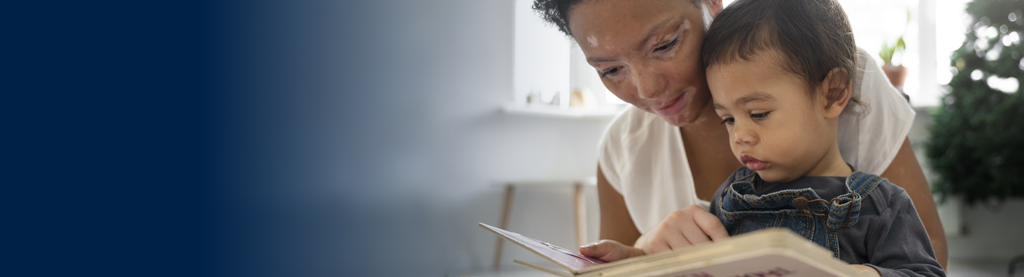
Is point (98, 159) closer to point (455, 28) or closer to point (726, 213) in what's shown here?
point (726, 213)

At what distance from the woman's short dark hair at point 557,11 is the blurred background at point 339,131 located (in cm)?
10

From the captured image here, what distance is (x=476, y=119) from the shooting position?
11.1ft

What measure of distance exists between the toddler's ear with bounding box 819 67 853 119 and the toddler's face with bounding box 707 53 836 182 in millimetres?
14

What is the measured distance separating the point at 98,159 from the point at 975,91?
11.8 ft

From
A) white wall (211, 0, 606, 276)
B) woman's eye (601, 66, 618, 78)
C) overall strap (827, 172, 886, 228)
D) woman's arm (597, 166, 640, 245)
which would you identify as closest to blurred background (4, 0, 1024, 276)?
white wall (211, 0, 606, 276)

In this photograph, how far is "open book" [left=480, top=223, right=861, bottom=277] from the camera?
40 centimetres

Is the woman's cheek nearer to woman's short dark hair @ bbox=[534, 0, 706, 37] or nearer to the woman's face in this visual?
the woman's face

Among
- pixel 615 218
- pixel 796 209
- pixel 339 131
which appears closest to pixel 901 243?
pixel 796 209

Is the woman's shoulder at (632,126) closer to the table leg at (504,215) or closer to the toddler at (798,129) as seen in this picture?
the toddler at (798,129)

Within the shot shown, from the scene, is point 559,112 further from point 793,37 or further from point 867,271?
point 867,271

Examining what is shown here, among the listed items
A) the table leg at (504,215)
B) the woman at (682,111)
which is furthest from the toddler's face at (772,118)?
the table leg at (504,215)

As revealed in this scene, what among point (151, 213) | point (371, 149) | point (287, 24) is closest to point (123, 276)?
point (151, 213)

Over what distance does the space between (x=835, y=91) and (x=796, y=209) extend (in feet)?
0.56

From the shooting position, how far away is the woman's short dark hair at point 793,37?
788 millimetres
